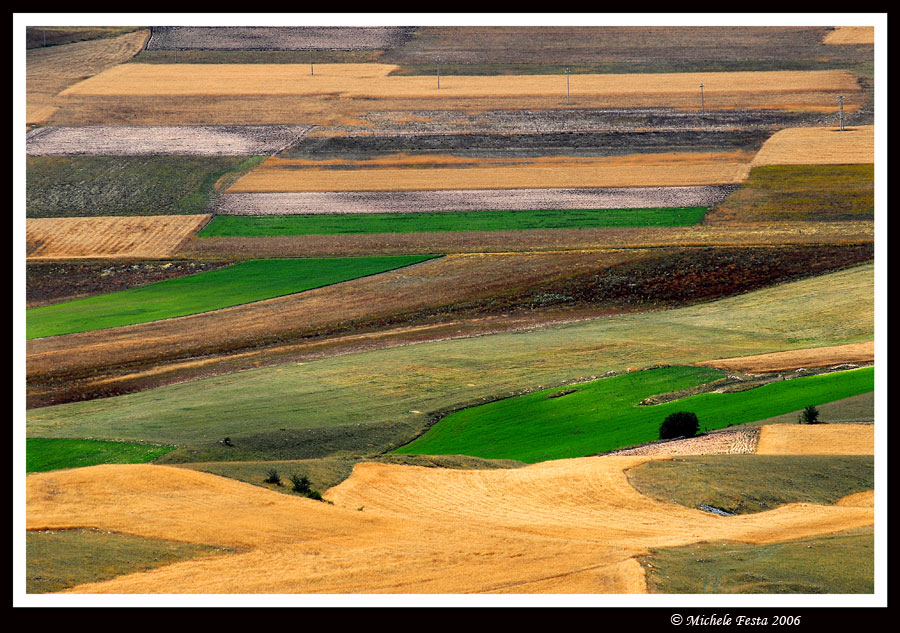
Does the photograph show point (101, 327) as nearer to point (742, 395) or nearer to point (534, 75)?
point (742, 395)

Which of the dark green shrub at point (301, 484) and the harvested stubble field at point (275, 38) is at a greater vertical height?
the harvested stubble field at point (275, 38)

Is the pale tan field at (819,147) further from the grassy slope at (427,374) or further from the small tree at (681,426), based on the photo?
the small tree at (681,426)

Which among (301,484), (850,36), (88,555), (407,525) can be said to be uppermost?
(850,36)

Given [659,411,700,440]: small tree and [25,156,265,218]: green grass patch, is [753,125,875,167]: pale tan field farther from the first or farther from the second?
[659,411,700,440]: small tree

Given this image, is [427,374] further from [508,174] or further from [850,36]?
[850,36]

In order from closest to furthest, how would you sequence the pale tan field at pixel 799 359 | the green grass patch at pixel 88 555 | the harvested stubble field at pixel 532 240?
the green grass patch at pixel 88 555, the pale tan field at pixel 799 359, the harvested stubble field at pixel 532 240

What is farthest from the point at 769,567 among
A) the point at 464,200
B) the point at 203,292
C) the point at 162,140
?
the point at 162,140

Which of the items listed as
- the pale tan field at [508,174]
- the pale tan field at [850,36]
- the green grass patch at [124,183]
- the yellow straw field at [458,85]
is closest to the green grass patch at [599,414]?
the pale tan field at [508,174]
